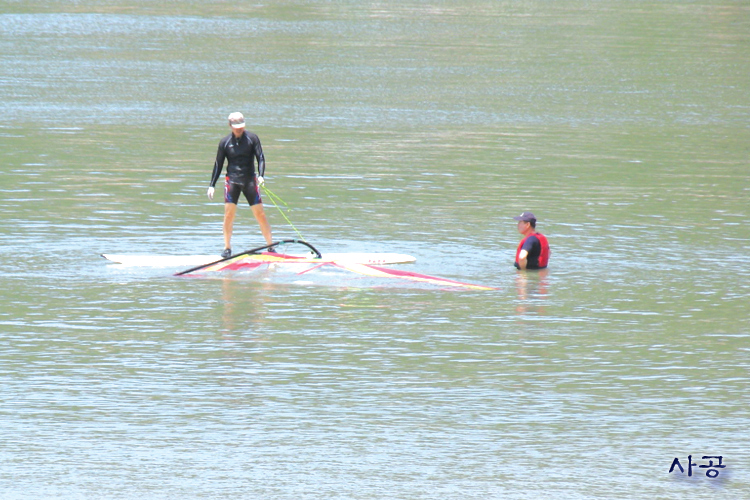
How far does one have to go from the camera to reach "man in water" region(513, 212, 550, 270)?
16984 millimetres

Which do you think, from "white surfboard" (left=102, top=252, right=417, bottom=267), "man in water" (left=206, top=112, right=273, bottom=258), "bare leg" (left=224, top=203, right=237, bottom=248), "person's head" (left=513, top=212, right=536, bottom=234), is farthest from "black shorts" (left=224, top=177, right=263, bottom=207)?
"person's head" (left=513, top=212, right=536, bottom=234)

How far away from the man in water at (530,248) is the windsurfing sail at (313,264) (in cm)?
102

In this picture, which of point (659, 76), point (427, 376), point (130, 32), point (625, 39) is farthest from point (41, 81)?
point (427, 376)

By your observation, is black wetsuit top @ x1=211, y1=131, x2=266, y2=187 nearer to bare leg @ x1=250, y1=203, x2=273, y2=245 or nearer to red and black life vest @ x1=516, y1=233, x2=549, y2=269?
bare leg @ x1=250, y1=203, x2=273, y2=245

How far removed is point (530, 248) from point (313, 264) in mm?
2620

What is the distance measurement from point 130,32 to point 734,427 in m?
46.6

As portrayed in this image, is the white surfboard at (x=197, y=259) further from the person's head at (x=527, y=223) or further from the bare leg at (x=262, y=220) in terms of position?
the person's head at (x=527, y=223)

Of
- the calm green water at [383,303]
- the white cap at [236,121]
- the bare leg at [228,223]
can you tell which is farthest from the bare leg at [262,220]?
the white cap at [236,121]

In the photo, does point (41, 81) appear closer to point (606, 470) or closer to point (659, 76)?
point (659, 76)

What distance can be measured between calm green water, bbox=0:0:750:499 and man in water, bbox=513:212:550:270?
0.21 metres

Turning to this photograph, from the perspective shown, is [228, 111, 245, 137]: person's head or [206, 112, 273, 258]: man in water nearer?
[228, 111, 245, 137]: person's head

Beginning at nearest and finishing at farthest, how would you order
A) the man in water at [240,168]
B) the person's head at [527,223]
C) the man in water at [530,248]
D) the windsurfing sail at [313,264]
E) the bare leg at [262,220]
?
the windsurfing sail at [313,264], the man in water at [530,248], the person's head at [527,223], the man in water at [240,168], the bare leg at [262,220]

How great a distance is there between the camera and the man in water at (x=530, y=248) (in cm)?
1698

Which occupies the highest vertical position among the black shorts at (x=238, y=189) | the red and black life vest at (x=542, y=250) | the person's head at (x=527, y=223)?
the black shorts at (x=238, y=189)
